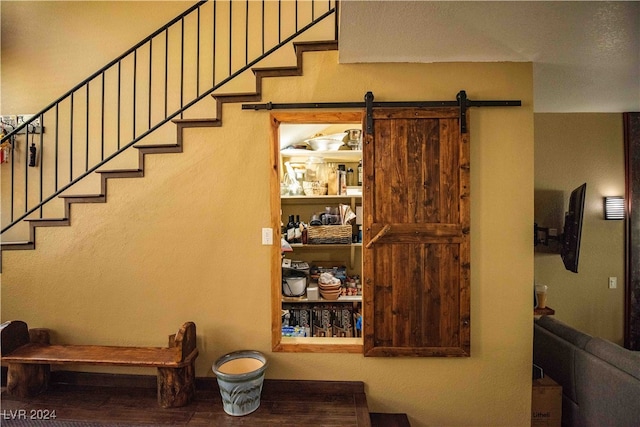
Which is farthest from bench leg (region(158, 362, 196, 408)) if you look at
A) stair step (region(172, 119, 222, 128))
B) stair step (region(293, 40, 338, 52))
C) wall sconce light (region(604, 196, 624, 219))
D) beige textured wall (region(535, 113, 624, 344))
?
wall sconce light (region(604, 196, 624, 219))

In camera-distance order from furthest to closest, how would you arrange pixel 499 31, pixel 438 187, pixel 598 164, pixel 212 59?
pixel 598 164, pixel 212 59, pixel 438 187, pixel 499 31

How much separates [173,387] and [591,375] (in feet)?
8.63

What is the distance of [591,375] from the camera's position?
6.38 feet

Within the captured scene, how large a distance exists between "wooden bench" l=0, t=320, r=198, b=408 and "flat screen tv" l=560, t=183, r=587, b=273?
8.64 feet

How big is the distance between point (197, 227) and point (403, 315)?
1525mm

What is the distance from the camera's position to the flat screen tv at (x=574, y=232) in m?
2.09

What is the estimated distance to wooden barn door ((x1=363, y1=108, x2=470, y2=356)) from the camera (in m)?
2.03

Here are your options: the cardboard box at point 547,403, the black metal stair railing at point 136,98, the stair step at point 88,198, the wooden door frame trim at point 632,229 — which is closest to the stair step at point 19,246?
the stair step at point 88,198

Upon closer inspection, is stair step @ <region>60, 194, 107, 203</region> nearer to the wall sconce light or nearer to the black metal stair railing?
the black metal stair railing

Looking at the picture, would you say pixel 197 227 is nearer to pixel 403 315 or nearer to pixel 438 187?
pixel 403 315

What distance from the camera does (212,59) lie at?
266 centimetres

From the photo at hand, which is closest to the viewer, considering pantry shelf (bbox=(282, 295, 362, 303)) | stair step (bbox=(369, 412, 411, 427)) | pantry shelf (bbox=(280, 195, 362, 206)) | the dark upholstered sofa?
the dark upholstered sofa

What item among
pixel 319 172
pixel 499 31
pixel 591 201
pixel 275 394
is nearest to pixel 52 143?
pixel 319 172

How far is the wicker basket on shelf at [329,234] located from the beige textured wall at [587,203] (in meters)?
2.07
